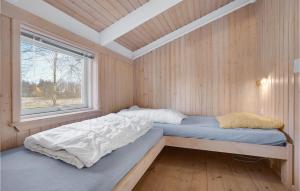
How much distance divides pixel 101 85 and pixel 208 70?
1.92 meters

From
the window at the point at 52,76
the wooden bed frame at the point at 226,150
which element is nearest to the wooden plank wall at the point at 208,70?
the wooden bed frame at the point at 226,150

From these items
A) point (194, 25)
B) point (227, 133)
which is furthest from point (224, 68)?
point (227, 133)

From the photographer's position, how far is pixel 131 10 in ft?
7.42

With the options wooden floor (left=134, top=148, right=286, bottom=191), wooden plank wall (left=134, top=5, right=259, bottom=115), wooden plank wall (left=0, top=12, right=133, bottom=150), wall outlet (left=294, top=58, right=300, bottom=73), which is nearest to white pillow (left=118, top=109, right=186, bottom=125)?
wooden plank wall (left=0, top=12, right=133, bottom=150)

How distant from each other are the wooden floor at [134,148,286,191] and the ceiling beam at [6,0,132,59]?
6.21 ft

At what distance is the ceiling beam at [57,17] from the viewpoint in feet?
4.84

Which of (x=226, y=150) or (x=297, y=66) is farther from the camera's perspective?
(x=226, y=150)

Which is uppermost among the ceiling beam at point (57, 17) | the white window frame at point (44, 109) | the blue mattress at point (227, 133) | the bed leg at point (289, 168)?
the ceiling beam at point (57, 17)

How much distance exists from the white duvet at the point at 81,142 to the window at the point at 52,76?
0.44 m

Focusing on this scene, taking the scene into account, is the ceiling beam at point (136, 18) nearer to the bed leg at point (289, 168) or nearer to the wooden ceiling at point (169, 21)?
the wooden ceiling at point (169, 21)

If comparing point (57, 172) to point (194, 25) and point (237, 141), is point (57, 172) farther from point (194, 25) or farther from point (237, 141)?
point (194, 25)

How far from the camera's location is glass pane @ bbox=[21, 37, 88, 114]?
160cm

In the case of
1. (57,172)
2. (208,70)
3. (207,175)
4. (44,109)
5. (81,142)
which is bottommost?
(207,175)

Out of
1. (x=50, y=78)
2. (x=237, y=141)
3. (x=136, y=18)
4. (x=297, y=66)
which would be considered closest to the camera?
(x=297, y=66)
